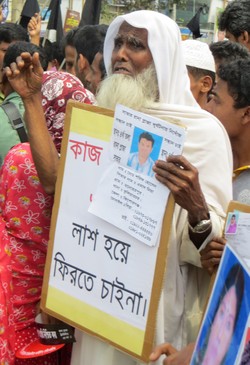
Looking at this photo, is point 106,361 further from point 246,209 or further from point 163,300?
point 246,209

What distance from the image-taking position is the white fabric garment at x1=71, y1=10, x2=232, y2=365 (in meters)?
2.41

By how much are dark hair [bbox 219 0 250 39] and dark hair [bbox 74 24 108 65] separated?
82 centimetres

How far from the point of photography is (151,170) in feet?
7.18

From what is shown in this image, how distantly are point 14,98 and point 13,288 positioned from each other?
1351 mm

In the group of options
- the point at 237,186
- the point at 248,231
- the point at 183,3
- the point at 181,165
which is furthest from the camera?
the point at 183,3

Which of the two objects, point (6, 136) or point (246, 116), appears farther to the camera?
point (6, 136)

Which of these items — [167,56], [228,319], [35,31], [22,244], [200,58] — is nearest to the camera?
[228,319]

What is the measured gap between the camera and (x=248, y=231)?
6.50 feet

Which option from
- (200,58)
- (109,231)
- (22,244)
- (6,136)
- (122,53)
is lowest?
(22,244)

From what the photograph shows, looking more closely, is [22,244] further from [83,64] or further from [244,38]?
[244,38]

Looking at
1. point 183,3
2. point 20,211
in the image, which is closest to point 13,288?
point 20,211

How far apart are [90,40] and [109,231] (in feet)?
8.24

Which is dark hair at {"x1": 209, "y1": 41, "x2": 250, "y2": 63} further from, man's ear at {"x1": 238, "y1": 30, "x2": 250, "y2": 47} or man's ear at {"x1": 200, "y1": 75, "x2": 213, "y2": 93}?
man's ear at {"x1": 238, "y1": 30, "x2": 250, "y2": 47}

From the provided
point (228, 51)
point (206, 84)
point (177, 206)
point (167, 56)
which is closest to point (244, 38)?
point (228, 51)
